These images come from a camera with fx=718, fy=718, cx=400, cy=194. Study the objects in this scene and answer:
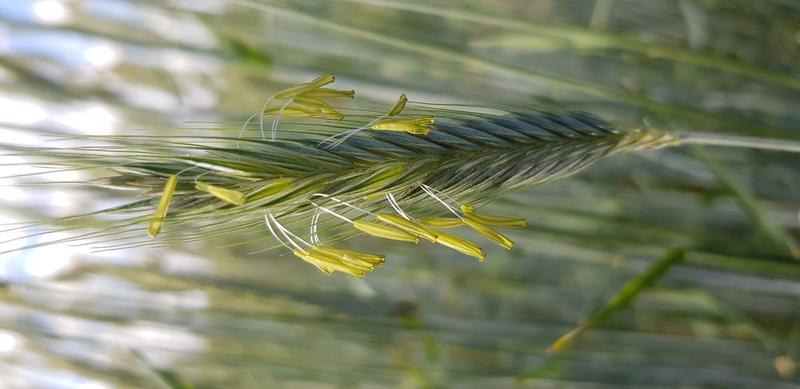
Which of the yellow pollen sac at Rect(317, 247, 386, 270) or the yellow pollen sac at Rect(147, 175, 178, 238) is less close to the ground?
the yellow pollen sac at Rect(147, 175, 178, 238)

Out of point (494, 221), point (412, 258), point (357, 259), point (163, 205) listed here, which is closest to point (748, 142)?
point (494, 221)

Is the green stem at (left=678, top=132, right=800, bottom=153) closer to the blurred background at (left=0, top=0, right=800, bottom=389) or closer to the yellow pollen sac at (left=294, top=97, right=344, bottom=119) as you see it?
the yellow pollen sac at (left=294, top=97, right=344, bottom=119)

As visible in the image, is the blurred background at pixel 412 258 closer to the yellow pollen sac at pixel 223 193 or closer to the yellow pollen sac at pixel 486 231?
the yellow pollen sac at pixel 486 231

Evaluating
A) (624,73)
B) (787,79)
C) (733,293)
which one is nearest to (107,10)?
(624,73)

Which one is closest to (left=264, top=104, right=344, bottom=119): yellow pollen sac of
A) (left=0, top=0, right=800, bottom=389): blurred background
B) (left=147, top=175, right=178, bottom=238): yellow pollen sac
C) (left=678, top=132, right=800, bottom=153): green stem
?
(left=147, top=175, right=178, bottom=238): yellow pollen sac

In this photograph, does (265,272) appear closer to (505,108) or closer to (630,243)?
(630,243)

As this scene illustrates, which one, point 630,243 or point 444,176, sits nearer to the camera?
point 444,176
